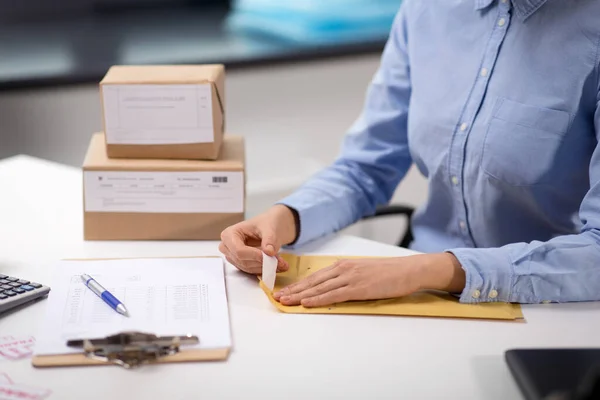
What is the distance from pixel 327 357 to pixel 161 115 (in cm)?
61

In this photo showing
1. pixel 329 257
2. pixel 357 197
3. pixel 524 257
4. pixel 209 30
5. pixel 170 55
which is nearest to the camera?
pixel 524 257

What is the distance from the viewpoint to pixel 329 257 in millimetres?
1435

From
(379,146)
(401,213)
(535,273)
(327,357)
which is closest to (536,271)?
(535,273)

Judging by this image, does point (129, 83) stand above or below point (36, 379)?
above

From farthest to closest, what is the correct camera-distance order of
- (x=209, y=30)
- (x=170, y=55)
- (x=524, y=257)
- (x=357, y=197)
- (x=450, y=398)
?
(x=209, y=30), (x=170, y=55), (x=357, y=197), (x=524, y=257), (x=450, y=398)

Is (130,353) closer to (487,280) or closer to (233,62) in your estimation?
(487,280)

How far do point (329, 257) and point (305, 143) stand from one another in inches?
51.6

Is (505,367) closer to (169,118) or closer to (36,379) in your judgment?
(36,379)

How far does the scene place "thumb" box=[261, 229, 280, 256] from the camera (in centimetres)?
133

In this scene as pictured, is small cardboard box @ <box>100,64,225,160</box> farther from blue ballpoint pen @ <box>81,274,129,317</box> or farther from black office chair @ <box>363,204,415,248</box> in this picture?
black office chair @ <box>363,204,415,248</box>

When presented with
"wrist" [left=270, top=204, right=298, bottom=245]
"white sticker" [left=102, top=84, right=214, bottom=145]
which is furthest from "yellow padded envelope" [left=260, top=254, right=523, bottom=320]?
"white sticker" [left=102, top=84, right=214, bottom=145]

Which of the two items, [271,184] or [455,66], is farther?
[271,184]

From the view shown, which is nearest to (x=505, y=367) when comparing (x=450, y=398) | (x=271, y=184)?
(x=450, y=398)

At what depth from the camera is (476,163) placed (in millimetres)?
1496
